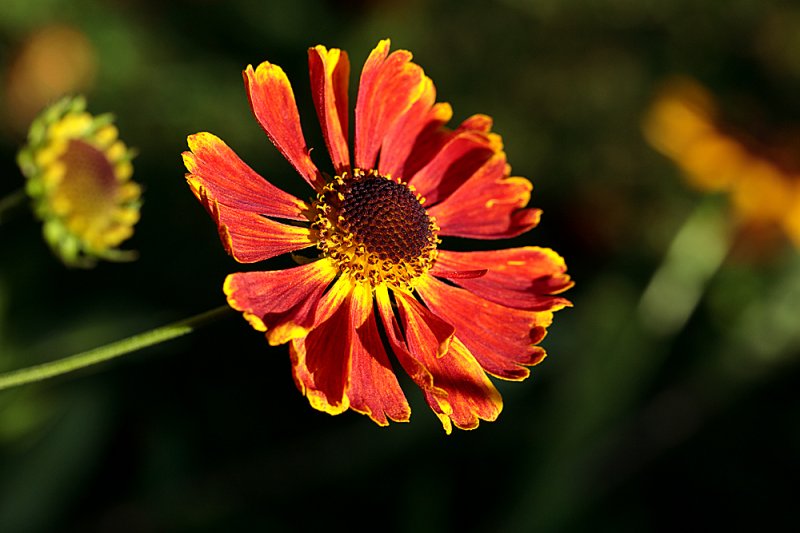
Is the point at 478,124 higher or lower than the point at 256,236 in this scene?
higher

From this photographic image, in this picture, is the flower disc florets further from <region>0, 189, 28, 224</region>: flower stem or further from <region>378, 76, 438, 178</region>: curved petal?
<region>0, 189, 28, 224</region>: flower stem

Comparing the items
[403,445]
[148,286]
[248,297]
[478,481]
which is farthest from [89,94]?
[248,297]

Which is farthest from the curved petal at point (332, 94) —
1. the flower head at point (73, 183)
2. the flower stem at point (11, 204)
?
the flower stem at point (11, 204)

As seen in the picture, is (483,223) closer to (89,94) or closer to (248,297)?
(248,297)

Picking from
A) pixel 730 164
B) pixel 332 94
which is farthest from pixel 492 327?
pixel 730 164

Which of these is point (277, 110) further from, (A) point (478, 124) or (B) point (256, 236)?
(A) point (478, 124)

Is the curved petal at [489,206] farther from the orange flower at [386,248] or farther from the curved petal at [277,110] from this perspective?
the curved petal at [277,110]

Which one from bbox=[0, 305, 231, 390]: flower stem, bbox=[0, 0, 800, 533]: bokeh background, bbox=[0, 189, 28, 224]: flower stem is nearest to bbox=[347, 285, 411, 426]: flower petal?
bbox=[0, 305, 231, 390]: flower stem
